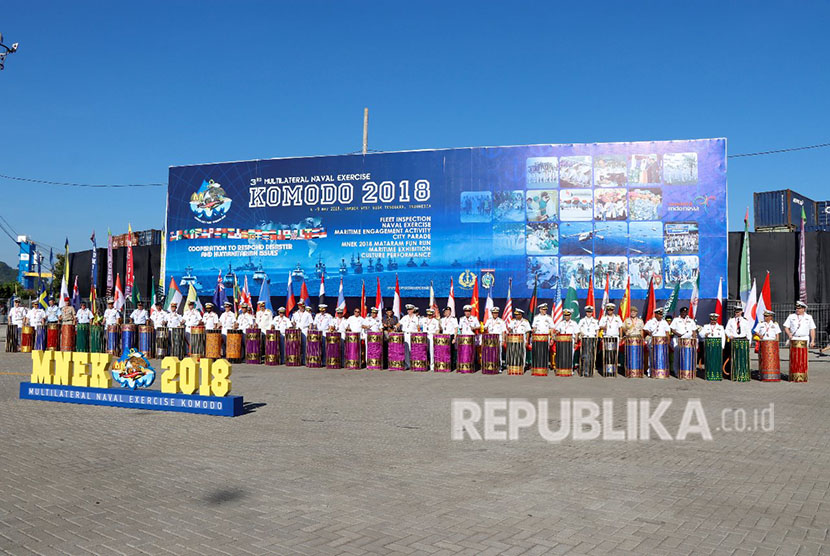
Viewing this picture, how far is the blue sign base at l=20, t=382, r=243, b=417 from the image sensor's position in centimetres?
1034

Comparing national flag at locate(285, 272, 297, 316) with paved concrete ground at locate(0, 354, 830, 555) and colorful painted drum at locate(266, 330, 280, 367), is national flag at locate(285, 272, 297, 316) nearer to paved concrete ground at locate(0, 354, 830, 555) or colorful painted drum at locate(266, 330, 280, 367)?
colorful painted drum at locate(266, 330, 280, 367)

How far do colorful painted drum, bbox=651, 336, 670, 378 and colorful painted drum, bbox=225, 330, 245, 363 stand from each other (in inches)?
443

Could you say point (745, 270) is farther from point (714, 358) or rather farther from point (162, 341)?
point (162, 341)

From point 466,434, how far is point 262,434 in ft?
8.98

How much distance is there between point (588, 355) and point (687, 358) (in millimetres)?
2268

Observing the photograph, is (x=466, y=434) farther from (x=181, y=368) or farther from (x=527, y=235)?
(x=527, y=235)

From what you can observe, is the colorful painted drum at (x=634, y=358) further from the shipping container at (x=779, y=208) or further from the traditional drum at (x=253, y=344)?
the shipping container at (x=779, y=208)

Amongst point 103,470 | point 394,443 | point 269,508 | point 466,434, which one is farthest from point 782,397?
point 103,470

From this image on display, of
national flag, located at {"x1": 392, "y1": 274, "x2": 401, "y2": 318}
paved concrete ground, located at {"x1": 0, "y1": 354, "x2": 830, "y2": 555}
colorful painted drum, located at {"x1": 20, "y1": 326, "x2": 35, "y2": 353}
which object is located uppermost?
national flag, located at {"x1": 392, "y1": 274, "x2": 401, "y2": 318}

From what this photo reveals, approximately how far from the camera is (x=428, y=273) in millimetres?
23750

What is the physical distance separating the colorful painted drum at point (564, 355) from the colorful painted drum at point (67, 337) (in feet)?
50.4

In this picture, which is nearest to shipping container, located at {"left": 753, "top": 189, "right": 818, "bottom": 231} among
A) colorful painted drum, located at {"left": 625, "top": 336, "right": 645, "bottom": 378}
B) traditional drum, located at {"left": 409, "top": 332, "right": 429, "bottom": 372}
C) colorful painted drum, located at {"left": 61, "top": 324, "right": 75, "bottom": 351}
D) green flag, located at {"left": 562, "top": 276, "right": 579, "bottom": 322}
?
green flag, located at {"left": 562, "top": 276, "right": 579, "bottom": 322}

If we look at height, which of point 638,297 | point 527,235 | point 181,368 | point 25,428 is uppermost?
point 527,235

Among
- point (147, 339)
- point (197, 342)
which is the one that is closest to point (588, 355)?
point (197, 342)
